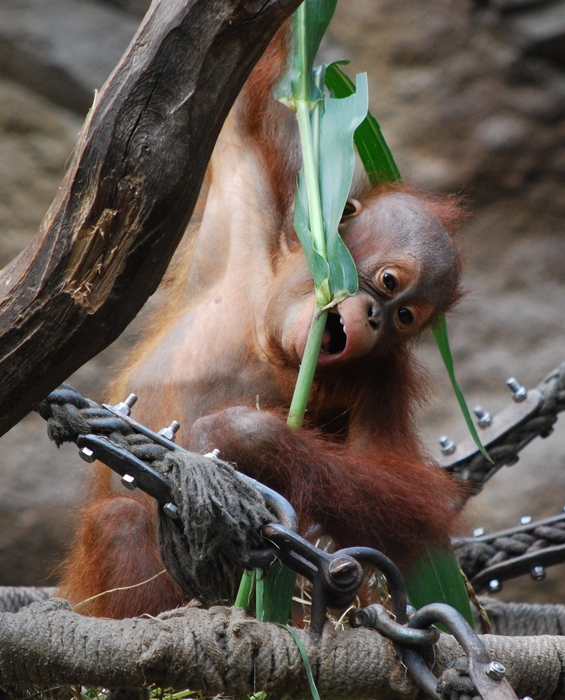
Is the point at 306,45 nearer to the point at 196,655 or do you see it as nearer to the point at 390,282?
the point at 390,282

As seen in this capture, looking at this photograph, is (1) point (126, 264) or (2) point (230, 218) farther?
(2) point (230, 218)

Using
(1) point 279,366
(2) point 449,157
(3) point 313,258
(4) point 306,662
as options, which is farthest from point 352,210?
(2) point 449,157

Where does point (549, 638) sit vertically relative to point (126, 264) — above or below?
below

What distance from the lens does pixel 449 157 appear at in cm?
408

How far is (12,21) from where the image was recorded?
374cm

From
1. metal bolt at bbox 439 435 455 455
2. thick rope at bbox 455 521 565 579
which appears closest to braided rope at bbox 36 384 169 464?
thick rope at bbox 455 521 565 579

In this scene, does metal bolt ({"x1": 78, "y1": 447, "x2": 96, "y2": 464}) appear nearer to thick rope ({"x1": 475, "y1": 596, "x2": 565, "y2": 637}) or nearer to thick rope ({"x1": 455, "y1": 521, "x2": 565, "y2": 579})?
thick rope ({"x1": 455, "y1": 521, "x2": 565, "y2": 579})

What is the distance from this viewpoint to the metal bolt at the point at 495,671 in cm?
108

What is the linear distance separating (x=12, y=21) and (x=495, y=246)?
2.43 m

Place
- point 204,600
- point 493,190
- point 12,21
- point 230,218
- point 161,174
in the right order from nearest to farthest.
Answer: point 161,174
point 204,600
point 230,218
point 12,21
point 493,190

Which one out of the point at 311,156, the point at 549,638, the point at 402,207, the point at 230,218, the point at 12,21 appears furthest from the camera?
the point at 12,21

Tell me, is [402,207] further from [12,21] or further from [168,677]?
[12,21]

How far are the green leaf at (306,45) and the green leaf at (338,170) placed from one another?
0.20 feet

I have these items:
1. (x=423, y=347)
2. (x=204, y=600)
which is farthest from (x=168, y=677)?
(x=423, y=347)
